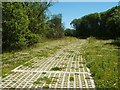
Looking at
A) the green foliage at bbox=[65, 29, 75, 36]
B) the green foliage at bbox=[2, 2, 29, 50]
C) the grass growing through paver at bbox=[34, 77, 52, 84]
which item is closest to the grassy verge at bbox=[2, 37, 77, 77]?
the green foliage at bbox=[2, 2, 29, 50]

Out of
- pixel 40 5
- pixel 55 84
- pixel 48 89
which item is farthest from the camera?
pixel 40 5

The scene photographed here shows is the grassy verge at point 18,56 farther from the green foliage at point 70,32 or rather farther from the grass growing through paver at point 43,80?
the green foliage at point 70,32

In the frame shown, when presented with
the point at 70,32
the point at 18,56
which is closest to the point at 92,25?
the point at 70,32

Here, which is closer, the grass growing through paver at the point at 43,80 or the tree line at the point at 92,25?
the grass growing through paver at the point at 43,80

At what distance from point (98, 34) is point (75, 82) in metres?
64.0

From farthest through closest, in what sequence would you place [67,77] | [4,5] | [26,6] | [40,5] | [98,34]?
[98,34] → [40,5] → [26,6] → [4,5] → [67,77]

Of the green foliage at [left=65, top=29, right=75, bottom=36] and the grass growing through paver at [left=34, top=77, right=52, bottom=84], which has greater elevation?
the green foliage at [left=65, top=29, right=75, bottom=36]

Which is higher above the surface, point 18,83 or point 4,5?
point 4,5

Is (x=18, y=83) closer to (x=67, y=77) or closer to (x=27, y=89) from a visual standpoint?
(x=27, y=89)

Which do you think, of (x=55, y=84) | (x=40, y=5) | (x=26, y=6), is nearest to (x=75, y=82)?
(x=55, y=84)

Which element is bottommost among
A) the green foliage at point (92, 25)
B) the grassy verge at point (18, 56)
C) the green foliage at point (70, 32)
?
the grassy verge at point (18, 56)

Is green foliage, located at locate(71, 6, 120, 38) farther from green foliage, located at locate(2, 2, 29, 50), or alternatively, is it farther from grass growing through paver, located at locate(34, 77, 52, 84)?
grass growing through paver, located at locate(34, 77, 52, 84)

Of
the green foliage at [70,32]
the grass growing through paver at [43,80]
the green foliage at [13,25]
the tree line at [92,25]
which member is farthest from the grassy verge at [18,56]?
the green foliage at [70,32]

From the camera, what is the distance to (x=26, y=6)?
28.8 meters
